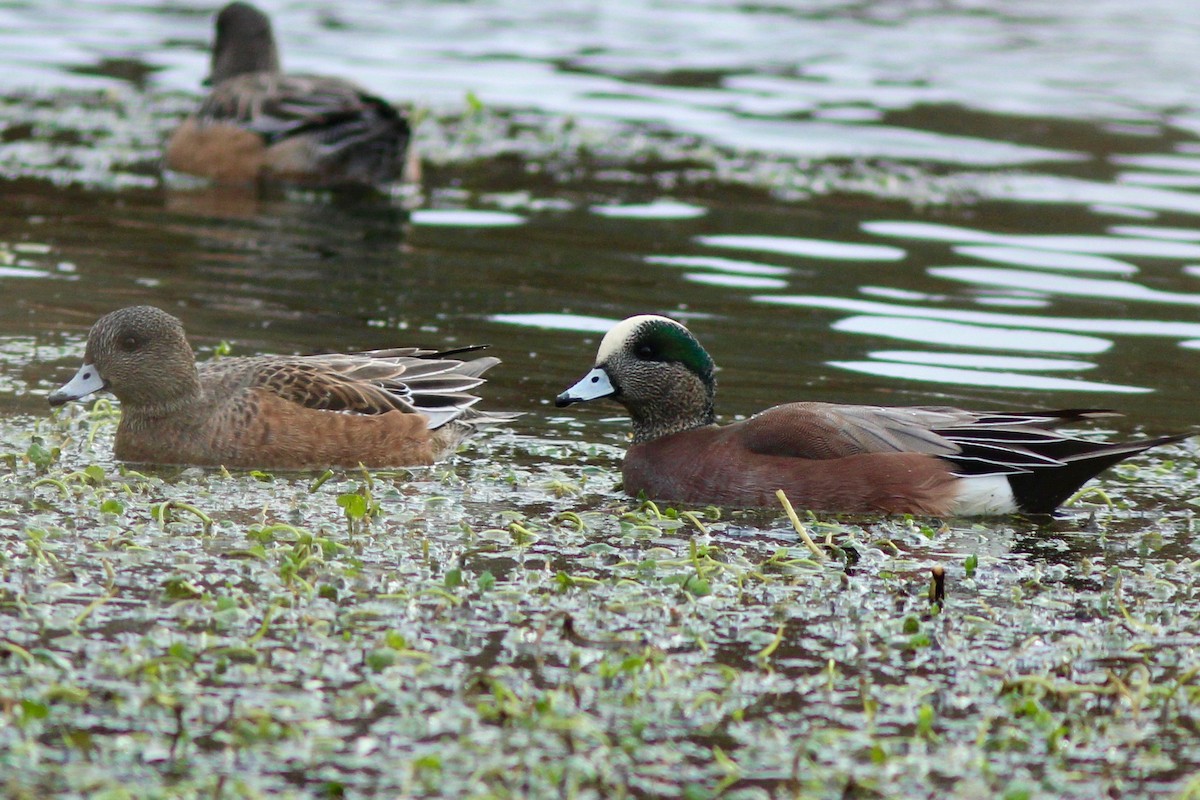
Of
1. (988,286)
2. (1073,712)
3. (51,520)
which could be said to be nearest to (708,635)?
(1073,712)

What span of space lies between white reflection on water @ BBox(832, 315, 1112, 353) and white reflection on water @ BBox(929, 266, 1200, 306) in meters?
1.25

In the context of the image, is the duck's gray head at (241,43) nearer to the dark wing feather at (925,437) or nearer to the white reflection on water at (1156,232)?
the white reflection on water at (1156,232)

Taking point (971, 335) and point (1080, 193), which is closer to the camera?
point (971, 335)

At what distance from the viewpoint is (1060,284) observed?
12.5 metres

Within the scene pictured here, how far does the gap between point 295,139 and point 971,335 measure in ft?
22.7

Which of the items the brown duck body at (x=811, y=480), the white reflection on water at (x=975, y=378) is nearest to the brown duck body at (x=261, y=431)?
the brown duck body at (x=811, y=480)

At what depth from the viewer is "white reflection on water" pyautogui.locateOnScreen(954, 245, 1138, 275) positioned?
12.9 metres

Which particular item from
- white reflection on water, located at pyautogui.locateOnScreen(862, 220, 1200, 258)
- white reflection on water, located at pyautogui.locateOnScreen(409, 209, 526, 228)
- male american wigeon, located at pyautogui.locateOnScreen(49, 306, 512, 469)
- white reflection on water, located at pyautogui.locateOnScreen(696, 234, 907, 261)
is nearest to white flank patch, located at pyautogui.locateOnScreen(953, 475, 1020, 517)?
male american wigeon, located at pyautogui.locateOnScreen(49, 306, 512, 469)

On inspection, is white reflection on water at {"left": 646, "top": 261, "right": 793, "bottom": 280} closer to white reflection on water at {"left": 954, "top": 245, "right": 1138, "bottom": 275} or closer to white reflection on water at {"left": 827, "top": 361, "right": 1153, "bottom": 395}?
white reflection on water at {"left": 954, "top": 245, "right": 1138, "bottom": 275}

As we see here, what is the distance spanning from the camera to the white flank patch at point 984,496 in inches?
294

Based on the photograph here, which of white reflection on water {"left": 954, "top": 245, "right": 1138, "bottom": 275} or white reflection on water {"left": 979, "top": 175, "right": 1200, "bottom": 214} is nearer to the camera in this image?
white reflection on water {"left": 954, "top": 245, "right": 1138, "bottom": 275}

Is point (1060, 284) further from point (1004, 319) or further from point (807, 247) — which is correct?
point (807, 247)

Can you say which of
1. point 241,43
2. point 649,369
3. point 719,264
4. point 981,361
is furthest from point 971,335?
point 241,43

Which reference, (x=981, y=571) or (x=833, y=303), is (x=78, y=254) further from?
(x=981, y=571)
